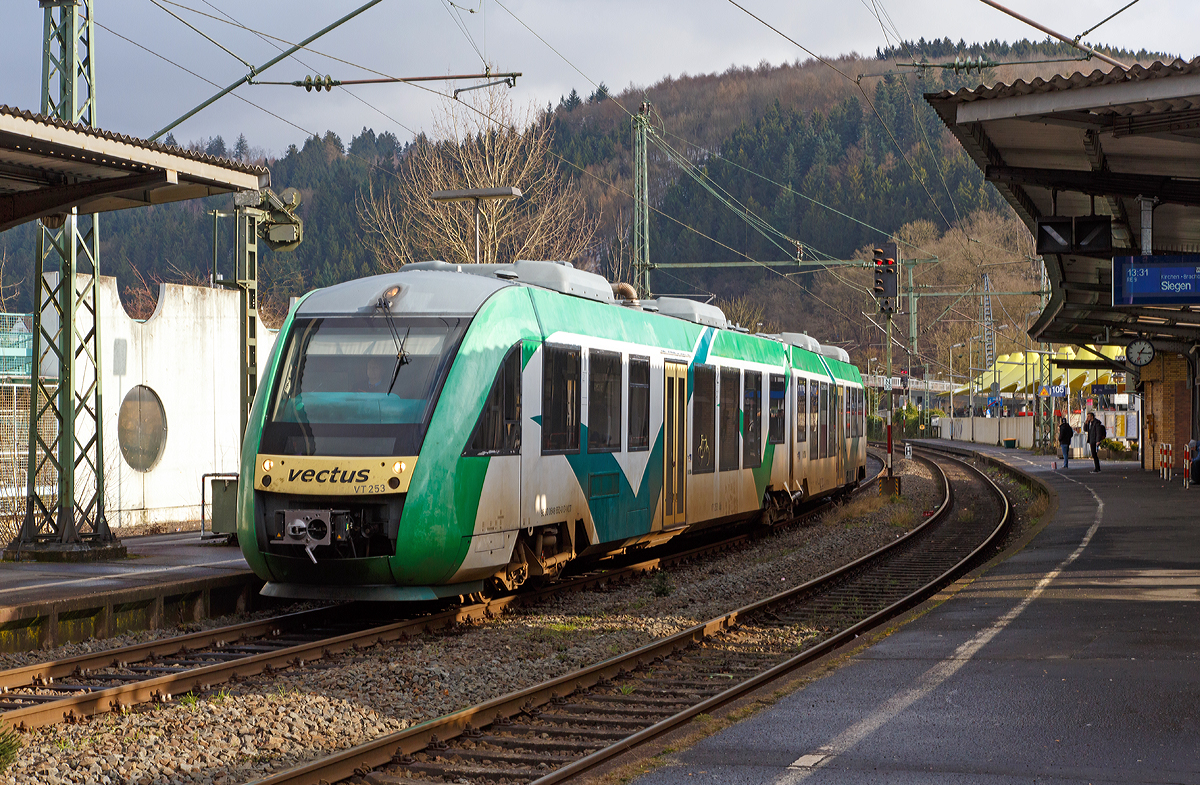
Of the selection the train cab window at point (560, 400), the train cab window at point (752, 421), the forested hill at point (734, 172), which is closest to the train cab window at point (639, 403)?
the train cab window at point (560, 400)

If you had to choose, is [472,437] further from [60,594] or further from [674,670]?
[60,594]

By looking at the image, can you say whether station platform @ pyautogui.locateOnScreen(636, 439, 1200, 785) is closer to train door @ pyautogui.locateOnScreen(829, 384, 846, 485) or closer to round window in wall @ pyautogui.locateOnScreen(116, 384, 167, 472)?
train door @ pyautogui.locateOnScreen(829, 384, 846, 485)

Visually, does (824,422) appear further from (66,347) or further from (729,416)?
(66,347)

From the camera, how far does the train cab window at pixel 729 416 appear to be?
58.4 feet

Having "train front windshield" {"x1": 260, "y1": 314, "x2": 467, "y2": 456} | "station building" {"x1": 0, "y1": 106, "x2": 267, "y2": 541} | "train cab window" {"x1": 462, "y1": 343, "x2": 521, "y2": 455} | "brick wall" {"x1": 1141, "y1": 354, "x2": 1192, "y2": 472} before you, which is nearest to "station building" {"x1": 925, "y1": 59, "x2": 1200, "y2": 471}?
"train cab window" {"x1": 462, "y1": 343, "x2": 521, "y2": 455}

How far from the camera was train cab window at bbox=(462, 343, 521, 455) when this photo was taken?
1118 cm

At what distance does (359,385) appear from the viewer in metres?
11.2

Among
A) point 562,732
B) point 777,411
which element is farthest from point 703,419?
point 562,732

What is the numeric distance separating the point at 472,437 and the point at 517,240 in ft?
Answer: 86.9

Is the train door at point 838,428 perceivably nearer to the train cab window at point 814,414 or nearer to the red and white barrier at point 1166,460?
the train cab window at point 814,414

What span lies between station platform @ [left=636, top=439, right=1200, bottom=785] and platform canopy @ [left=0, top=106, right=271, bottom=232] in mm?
7680

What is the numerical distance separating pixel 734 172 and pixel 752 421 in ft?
406

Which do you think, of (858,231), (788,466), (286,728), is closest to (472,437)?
(286,728)

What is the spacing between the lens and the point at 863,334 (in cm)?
11662
